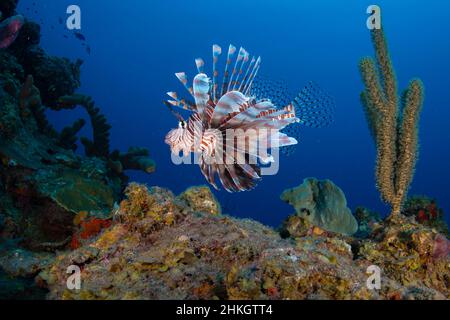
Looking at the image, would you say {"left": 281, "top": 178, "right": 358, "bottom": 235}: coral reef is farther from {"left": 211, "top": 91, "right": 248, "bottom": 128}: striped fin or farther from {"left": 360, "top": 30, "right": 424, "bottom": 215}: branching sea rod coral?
{"left": 211, "top": 91, "right": 248, "bottom": 128}: striped fin

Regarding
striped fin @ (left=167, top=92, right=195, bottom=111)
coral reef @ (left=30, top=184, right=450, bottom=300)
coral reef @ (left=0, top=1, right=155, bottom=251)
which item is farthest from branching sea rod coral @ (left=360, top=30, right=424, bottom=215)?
coral reef @ (left=0, top=1, right=155, bottom=251)

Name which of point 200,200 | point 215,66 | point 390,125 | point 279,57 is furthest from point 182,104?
point 279,57

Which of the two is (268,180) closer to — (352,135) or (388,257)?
(352,135)

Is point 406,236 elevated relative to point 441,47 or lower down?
lower down

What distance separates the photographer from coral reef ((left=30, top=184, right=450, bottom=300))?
2545 mm

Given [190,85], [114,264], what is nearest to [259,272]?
[114,264]

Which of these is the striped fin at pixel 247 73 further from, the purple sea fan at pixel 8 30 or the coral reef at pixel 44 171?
the purple sea fan at pixel 8 30

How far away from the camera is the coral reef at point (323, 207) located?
5.36 meters

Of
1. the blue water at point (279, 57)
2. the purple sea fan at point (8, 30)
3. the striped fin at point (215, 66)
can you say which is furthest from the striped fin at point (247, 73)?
the blue water at point (279, 57)

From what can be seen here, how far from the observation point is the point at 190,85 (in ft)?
16.6
